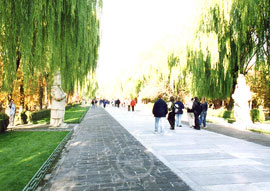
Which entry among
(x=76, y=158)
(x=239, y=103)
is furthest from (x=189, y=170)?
(x=239, y=103)

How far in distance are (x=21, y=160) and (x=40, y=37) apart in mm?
3267

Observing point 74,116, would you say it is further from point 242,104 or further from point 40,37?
point 40,37

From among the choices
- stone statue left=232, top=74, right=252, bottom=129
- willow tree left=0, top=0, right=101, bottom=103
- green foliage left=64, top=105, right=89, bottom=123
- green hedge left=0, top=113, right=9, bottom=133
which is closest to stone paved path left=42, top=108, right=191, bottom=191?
willow tree left=0, top=0, right=101, bottom=103

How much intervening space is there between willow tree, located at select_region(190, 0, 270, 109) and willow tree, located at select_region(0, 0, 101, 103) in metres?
9.85

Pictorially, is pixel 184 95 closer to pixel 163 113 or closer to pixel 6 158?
pixel 163 113

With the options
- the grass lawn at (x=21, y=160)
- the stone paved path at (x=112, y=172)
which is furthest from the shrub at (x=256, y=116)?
the grass lawn at (x=21, y=160)

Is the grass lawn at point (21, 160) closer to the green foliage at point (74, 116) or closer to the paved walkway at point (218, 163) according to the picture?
the paved walkway at point (218, 163)

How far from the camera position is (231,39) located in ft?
48.3

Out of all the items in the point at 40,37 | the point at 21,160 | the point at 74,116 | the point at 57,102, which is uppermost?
the point at 40,37

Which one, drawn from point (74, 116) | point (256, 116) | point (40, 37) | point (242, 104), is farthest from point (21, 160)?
point (256, 116)

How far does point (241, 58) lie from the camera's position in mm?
15031

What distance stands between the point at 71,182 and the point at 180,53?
62.5 ft

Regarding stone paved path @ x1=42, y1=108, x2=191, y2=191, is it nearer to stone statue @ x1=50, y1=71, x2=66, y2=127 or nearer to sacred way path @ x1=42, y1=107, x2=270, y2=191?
sacred way path @ x1=42, y1=107, x2=270, y2=191

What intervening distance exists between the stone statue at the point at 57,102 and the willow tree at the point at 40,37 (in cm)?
578
